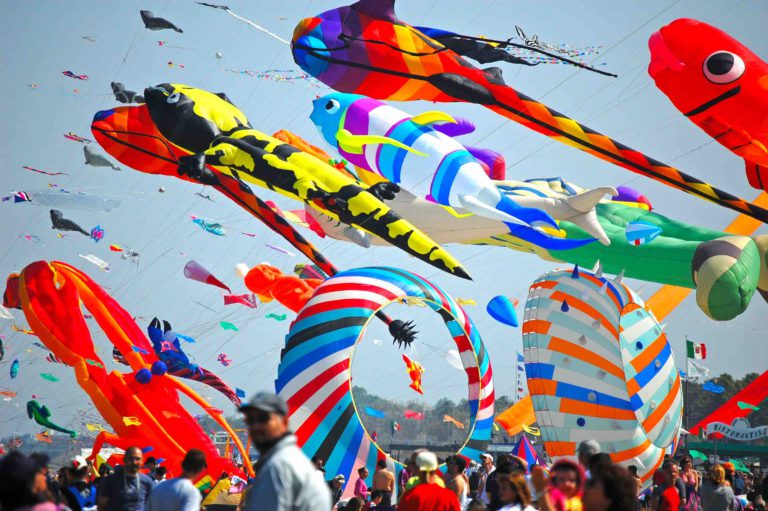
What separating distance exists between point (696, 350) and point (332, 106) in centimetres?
1633

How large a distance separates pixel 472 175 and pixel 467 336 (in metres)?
2.57

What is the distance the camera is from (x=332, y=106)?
15797 millimetres

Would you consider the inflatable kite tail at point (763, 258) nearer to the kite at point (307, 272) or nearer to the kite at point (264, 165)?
the kite at point (264, 165)

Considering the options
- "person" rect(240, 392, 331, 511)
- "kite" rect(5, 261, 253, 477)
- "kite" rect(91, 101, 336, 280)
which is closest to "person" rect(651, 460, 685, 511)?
"person" rect(240, 392, 331, 511)

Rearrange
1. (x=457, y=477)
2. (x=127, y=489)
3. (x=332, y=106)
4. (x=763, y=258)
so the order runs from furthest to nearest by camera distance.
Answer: (x=332, y=106)
(x=763, y=258)
(x=457, y=477)
(x=127, y=489)

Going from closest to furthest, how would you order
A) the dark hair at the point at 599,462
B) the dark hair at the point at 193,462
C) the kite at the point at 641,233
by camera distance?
1. the dark hair at the point at 599,462
2. the dark hair at the point at 193,462
3. the kite at the point at 641,233

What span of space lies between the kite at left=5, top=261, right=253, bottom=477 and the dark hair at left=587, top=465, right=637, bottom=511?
1426 centimetres

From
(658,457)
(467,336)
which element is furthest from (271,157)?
(658,457)

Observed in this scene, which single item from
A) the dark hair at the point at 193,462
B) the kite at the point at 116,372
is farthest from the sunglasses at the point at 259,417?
the kite at the point at 116,372

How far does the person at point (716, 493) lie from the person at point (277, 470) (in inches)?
267

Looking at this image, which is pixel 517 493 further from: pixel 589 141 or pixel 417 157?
pixel 589 141

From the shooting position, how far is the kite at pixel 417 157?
47.8 ft

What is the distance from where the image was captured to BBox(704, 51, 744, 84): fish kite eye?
1275 centimetres

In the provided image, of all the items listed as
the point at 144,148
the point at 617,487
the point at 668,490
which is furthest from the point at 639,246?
the point at 617,487
